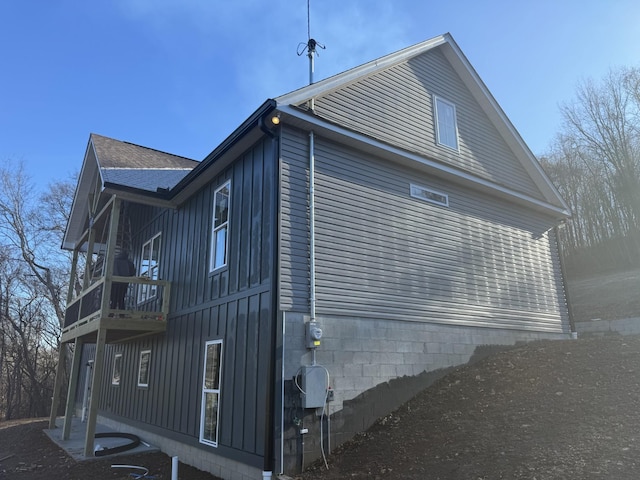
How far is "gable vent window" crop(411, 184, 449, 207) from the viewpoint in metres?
9.90

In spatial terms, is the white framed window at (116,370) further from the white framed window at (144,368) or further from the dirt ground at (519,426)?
the dirt ground at (519,426)

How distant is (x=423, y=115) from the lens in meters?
10.8

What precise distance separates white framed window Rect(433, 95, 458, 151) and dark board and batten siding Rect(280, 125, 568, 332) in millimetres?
1154

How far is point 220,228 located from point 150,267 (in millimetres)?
4475

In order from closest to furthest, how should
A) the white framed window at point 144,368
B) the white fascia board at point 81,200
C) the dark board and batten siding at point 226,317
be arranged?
1. the dark board and batten siding at point 226,317
2. the white framed window at point 144,368
3. the white fascia board at point 81,200

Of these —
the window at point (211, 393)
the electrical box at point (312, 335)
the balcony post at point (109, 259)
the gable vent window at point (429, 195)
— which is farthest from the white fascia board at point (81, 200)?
the gable vent window at point (429, 195)

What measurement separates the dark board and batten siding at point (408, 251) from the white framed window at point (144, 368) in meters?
6.60

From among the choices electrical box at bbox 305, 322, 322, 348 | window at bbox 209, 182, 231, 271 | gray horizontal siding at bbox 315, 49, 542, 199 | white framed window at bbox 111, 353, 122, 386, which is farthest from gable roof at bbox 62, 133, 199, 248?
electrical box at bbox 305, 322, 322, 348

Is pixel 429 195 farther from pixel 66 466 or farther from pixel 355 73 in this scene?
pixel 66 466

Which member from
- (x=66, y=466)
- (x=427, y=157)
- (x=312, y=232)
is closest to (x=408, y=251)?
(x=427, y=157)

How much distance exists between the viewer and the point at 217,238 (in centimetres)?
948

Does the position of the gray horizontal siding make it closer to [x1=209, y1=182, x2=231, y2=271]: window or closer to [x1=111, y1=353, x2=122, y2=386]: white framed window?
[x1=209, y1=182, x2=231, y2=271]: window

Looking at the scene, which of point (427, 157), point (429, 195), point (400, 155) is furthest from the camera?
point (429, 195)

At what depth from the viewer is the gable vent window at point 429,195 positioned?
32.5 ft
